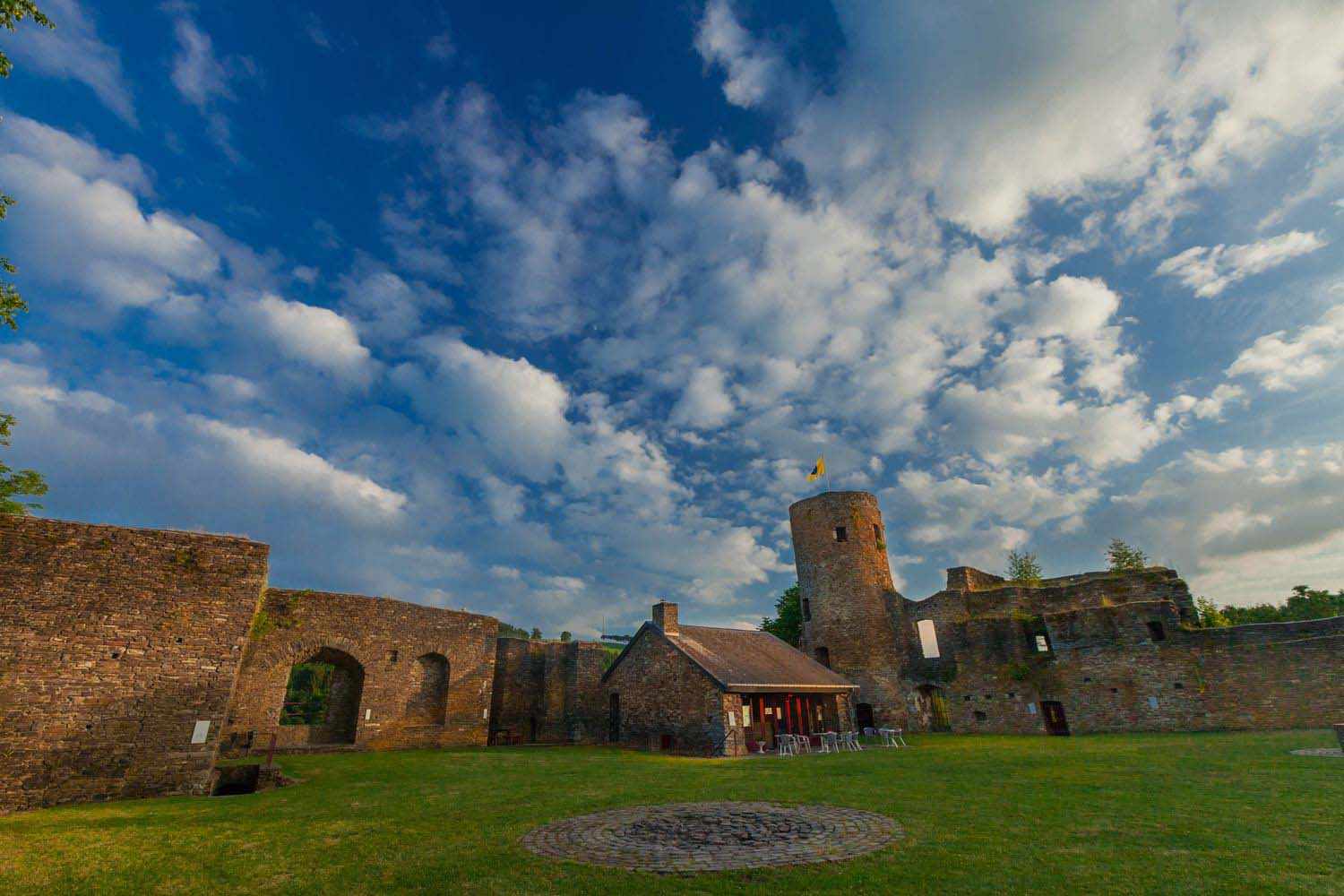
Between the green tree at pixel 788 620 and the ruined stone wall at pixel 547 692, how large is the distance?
1701cm

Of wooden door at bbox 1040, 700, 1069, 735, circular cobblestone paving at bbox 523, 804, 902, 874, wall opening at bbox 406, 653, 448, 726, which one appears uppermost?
wall opening at bbox 406, 653, 448, 726

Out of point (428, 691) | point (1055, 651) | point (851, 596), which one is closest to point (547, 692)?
point (428, 691)

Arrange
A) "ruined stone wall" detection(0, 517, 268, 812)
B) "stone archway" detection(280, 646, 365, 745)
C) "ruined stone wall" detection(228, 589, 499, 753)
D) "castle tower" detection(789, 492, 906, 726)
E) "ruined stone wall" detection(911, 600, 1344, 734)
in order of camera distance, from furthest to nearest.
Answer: "castle tower" detection(789, 492, 906, 726) < "stone archway" detection(280, 646, 365, 745) < "ruined stone wall" detection(911, 600, 1344, 734) < "ruined stone wall" detection(228, 589, 499, 753) < "ruined stone wall" detection(0, 517, 268, 812)

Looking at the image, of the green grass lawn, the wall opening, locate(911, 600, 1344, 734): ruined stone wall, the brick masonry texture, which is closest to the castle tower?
the brick masonry texture

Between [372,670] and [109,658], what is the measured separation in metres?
10.3

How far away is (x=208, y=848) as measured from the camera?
780 centimetres

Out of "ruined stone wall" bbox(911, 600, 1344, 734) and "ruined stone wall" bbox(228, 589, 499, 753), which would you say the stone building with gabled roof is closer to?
"ruined stone wall" bbox(228, 589, 499, 753)

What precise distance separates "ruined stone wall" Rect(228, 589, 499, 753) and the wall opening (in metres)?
0.04

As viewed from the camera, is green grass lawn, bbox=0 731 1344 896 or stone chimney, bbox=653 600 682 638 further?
stone chimney, bbox=653 600 682 638

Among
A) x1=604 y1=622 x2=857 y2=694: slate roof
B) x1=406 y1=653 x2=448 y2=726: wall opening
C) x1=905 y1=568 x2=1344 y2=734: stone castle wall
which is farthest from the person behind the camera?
x1=406 y1=653 x2=448 y2=726: wall opening

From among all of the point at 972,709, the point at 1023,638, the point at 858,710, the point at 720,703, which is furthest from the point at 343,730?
the point at 1023,638

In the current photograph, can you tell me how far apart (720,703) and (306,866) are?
15.3 meters

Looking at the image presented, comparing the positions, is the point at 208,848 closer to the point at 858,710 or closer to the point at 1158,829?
the point at 1158,829

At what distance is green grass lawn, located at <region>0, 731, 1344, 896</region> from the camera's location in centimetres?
572
